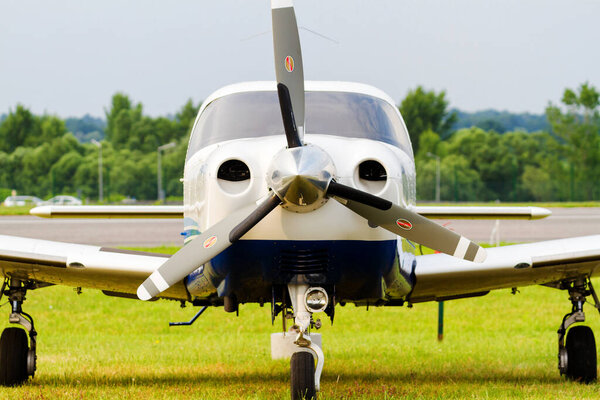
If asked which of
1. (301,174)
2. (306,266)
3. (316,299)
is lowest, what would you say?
(316,299)

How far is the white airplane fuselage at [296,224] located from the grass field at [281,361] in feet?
3.41

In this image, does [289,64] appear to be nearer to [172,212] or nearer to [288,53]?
[288,53]

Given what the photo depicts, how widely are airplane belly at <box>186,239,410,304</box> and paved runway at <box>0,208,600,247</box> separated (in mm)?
18486

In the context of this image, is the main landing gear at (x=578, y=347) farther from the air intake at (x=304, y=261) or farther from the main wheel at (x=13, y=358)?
the main wheel at (x=13, y=358)

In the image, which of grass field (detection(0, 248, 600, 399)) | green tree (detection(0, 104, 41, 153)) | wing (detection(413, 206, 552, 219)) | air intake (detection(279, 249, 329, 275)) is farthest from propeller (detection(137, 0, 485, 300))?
green tree (detection(0, 104, 41, 153))

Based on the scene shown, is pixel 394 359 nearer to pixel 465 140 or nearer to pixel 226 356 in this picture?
pixel 226 356

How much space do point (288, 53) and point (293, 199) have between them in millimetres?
1196

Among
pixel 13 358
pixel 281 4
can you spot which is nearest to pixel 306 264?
pixel 281 4

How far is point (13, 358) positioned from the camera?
7.51m

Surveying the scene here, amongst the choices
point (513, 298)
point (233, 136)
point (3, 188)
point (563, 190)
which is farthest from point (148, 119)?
point (233, 136)

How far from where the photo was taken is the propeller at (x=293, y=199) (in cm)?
484

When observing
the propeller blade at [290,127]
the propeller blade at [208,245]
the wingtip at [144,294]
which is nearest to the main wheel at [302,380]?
the propeller blade at [208,245]

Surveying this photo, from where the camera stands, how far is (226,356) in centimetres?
980

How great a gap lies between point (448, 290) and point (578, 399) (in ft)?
5.15
